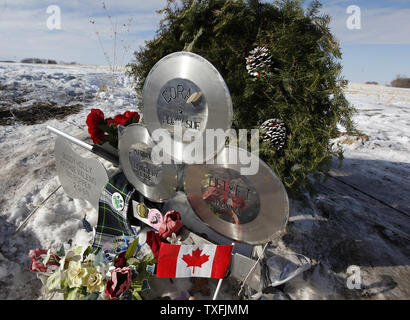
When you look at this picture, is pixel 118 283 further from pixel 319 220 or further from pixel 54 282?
pixel 319 220

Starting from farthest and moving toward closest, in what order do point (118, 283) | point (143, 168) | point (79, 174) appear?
point (79, 174)
point (143, 168)
point (118, 283)

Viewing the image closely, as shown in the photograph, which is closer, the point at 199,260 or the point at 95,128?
the point at 199,260

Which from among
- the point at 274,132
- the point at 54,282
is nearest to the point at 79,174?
the point at 54,282

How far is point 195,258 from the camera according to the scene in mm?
1606

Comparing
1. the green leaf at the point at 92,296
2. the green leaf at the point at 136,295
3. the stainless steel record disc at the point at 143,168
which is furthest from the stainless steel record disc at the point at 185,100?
the green leaf at the point at 92,296

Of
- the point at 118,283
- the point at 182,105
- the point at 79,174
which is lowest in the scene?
the point at 118,283

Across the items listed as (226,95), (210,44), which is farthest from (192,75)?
(210,44)

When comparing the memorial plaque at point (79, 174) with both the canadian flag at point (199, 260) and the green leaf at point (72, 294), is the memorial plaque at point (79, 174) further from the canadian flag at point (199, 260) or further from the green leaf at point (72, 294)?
the canadian flag at point (199, 260)

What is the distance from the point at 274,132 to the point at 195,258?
3.10 ft

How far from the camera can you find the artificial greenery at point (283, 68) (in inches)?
65.4

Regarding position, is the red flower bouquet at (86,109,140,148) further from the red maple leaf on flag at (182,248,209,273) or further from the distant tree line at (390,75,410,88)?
the distant tree line at (390,75,410,88)

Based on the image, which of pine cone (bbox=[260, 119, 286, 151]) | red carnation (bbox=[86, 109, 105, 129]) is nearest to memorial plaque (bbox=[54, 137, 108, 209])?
red carnation (bbox=[86, 109, 105, 129])

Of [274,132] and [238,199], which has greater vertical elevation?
[274,132]

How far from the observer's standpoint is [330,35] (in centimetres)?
165
